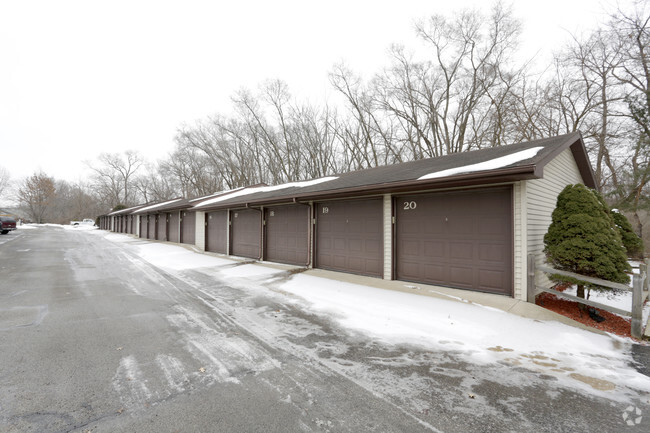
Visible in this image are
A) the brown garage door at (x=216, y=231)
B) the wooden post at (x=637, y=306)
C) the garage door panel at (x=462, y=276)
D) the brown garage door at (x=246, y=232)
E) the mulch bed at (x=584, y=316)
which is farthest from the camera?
the brown garage door at (x=216, y=231)

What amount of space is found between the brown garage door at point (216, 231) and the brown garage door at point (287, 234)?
3.63 m

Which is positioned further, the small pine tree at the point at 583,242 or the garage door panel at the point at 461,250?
the garage door panel at the point at 461,250

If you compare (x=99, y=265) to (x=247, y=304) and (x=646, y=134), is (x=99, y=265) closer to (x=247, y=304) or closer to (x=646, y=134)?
(x=247, y=304)

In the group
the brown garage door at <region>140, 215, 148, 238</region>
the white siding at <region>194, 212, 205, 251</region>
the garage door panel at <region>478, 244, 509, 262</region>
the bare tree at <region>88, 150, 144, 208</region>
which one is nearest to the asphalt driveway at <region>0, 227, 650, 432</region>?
the garage door panel at <region>478, 244, 509, 262</region>

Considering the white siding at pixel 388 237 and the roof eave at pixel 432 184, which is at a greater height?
the roof eave at pixel 432 184

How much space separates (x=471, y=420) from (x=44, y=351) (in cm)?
465

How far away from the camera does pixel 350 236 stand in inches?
335

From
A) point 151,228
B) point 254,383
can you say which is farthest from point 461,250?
point 151,228

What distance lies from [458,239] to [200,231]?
14259mm

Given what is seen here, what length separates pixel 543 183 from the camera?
21.1 ft

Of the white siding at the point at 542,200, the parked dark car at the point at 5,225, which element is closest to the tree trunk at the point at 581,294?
the white siding at the point at 542,200

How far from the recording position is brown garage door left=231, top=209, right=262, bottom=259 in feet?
39.1

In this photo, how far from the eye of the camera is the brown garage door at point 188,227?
58.8 feet

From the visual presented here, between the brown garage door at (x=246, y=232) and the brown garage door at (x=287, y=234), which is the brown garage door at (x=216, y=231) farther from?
the brown garage door at (x=287, y=234)
